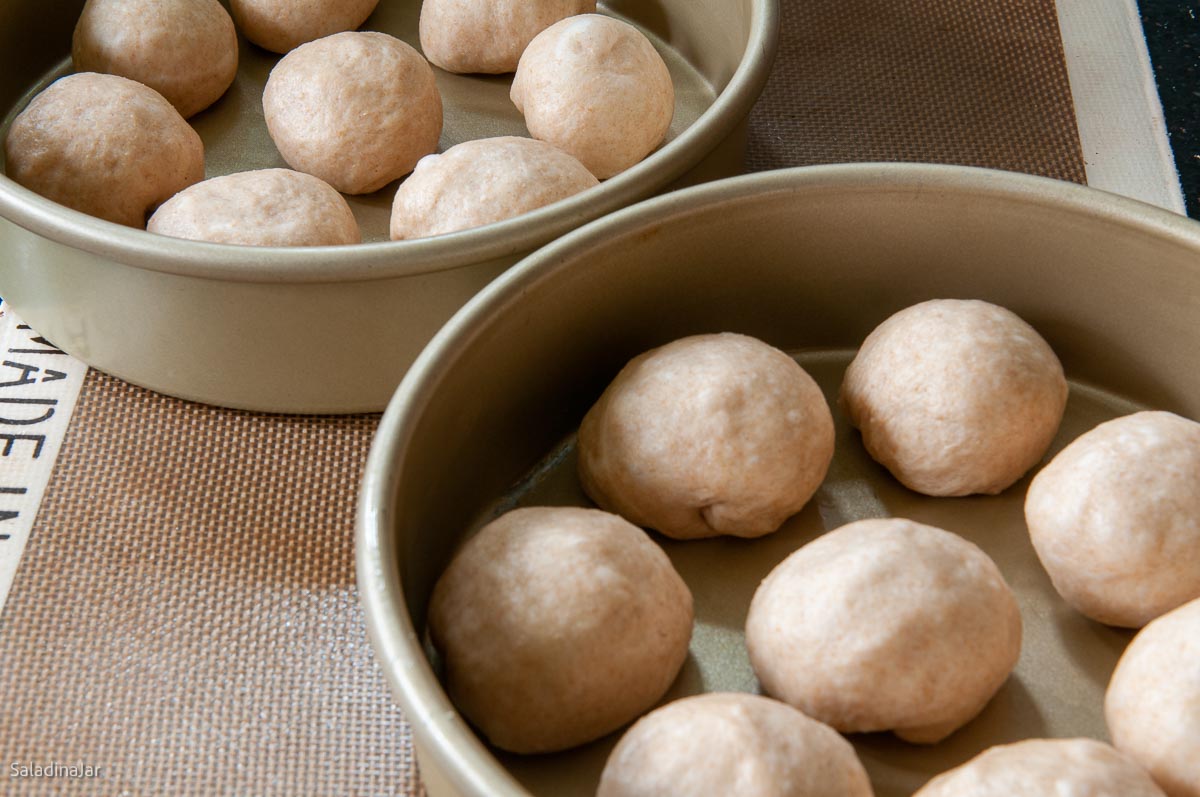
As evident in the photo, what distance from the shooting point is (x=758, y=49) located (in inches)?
51.8

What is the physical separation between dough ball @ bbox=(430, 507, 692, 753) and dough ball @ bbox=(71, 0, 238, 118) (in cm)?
83

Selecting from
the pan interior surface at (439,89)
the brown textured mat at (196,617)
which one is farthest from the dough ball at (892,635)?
the pan interior surface at (439,89)

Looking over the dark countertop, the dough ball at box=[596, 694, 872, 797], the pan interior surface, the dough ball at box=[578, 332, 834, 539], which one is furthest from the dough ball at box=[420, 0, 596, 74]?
the dough ball at box=[596, 694, 872, 797]

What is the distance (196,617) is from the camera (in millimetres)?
1036

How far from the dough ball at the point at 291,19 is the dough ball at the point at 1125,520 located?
3.46 ft

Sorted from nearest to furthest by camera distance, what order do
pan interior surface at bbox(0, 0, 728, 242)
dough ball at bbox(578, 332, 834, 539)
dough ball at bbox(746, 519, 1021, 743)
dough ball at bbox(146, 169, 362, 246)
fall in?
dough ball at bbox(746, 519, 1021, 743) → dough ball at bbox(578, 332, 834, 539) → dough ball at bbox(146, 169, 362, 246) → pan interior surface at bbox(0, 0, 728, 242)

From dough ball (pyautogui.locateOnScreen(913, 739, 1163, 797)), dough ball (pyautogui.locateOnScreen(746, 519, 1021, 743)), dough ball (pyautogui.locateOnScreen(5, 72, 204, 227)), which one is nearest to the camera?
dough ball (pyautogui.locateOnScreen(913, 739, 1163, 797))

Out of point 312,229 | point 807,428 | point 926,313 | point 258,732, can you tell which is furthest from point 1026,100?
point 258,732

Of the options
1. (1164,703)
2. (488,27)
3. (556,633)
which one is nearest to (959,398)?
(1164,703)

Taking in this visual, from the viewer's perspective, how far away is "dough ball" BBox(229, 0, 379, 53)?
1.55 m

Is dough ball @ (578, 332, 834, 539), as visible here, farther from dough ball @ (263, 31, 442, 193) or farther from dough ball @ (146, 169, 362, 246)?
dough ball @ (263, 31, 442, 193)

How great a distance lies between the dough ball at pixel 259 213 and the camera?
1182 mm

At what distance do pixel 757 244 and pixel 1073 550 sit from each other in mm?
398

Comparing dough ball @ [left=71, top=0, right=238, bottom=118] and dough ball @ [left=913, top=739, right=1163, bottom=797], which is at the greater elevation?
dough ball @ [left=71, top=0, right=238, bottom=118]
